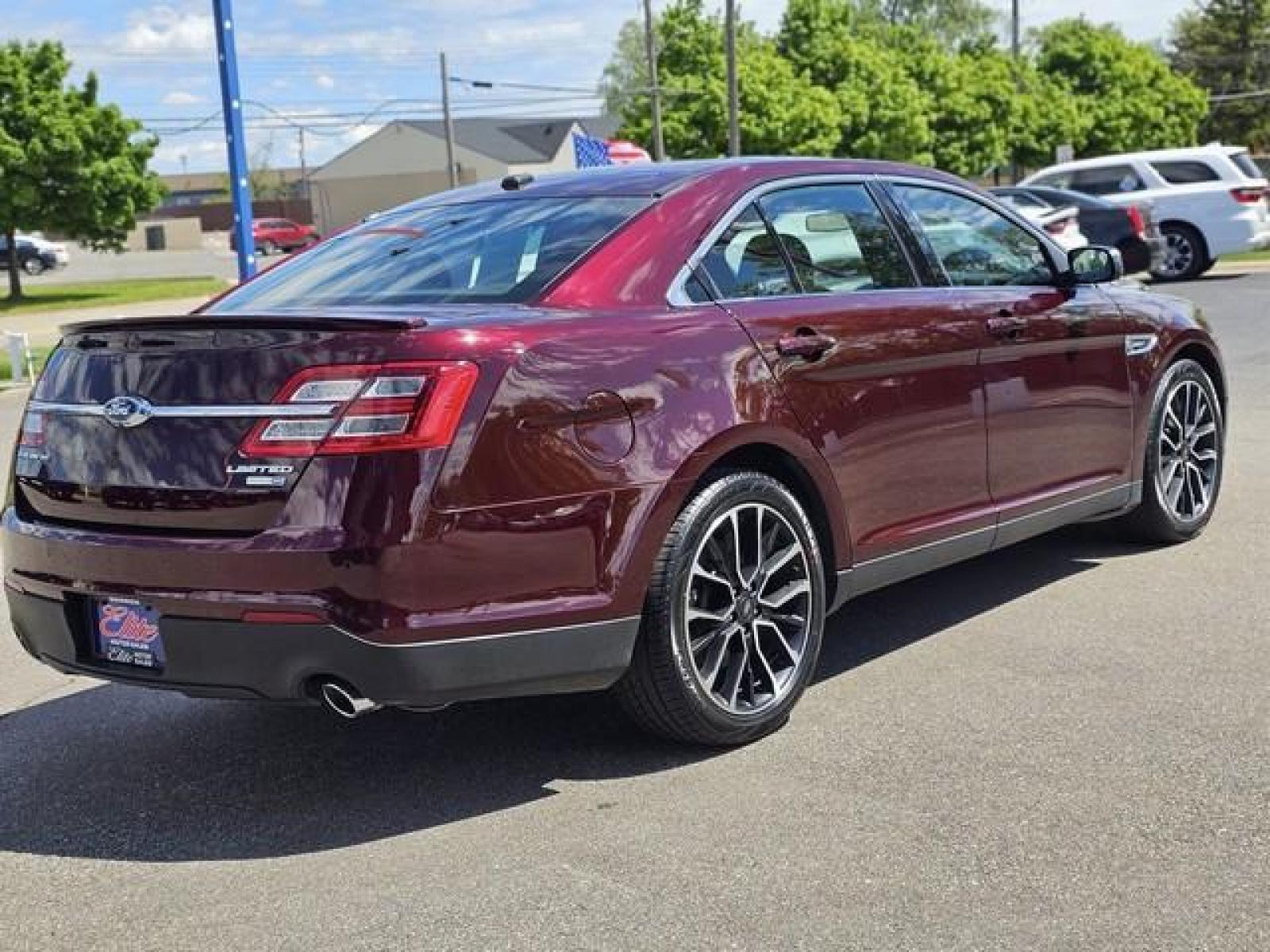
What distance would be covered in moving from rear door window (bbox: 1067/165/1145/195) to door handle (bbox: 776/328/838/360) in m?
18.9

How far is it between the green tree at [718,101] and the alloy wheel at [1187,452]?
3601 cm

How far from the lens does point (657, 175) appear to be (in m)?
4.68

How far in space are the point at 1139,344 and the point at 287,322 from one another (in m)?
3.75

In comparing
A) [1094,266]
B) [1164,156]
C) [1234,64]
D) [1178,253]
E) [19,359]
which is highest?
[1234,64]

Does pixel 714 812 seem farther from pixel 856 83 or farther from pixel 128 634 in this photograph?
pixel 856 83

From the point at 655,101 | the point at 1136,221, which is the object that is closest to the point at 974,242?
the point at 1136,221

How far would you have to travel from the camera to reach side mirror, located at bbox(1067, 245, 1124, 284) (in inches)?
226

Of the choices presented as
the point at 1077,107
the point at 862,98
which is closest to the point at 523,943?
the point at 862,98

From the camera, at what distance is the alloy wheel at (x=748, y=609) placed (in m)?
4.12

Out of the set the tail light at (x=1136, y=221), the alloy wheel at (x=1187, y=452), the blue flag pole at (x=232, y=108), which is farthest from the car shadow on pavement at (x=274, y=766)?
the tail light at (x=1136, y=221)

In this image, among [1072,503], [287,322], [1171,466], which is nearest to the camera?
[287,322]

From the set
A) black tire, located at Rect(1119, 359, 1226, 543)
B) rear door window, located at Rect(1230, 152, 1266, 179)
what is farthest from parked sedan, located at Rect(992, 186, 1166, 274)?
black tire, located at Rect(1119, 359, 1226, 543)

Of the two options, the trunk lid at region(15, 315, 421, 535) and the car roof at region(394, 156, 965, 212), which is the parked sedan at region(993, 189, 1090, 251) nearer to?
the car roof at region(394, 156, 965, 212)

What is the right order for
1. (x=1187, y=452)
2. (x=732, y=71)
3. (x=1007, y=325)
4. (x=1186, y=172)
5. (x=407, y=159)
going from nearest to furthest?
(x=1007, y=325) < (x=1187, y=452) < (x=1186, y=172) < (x=732, y=71) < (x=407, y=159)
